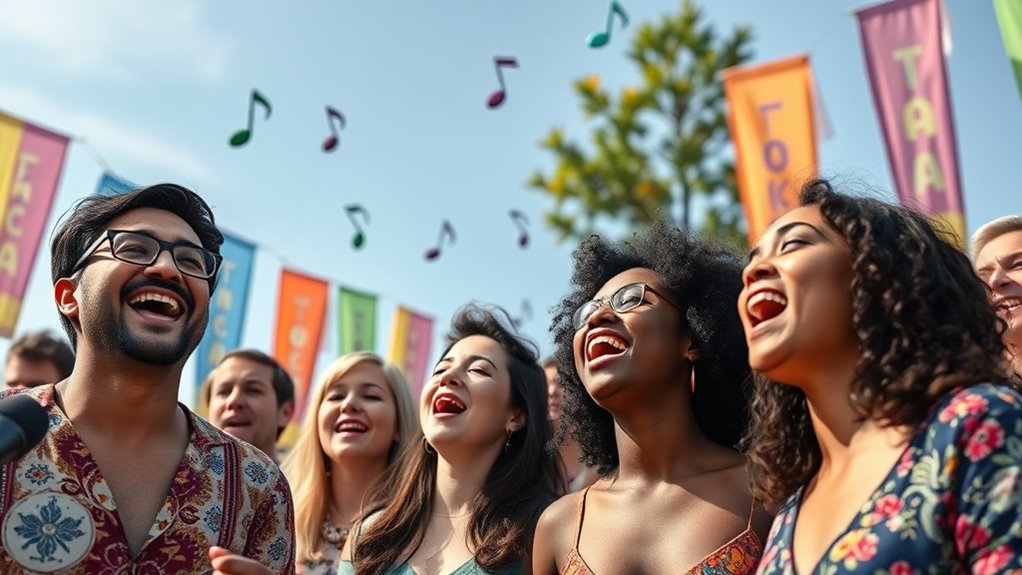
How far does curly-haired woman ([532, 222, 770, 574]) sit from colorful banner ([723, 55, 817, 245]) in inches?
180

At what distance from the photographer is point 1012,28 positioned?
6.04 metres

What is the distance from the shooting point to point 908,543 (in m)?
1.76

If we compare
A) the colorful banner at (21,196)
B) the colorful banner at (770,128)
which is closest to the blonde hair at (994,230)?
the colorful banner at (770,128)

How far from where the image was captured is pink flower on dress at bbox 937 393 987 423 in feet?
5.94

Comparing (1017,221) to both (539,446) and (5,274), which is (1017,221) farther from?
(5,274)

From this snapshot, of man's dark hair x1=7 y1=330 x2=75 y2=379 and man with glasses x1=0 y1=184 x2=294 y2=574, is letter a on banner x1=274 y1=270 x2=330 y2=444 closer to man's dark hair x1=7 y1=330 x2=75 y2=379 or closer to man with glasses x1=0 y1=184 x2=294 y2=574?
man's dark hair x1=7 y1=330 x2=75 y2=379

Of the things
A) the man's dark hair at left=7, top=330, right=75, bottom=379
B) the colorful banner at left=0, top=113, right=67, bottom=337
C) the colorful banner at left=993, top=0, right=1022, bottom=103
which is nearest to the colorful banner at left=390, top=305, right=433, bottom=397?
the colorful banner at left=0, top=113, right=67, bottom=337

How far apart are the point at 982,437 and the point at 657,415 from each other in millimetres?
1341

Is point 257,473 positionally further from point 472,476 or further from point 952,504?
point 952,504

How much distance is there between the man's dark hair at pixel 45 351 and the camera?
215 inches

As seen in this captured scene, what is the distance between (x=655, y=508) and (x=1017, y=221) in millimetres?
1815

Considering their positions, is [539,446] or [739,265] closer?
[739,265]

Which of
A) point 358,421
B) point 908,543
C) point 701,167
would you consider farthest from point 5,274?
point 701,167

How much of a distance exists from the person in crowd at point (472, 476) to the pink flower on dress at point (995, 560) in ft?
6.46
